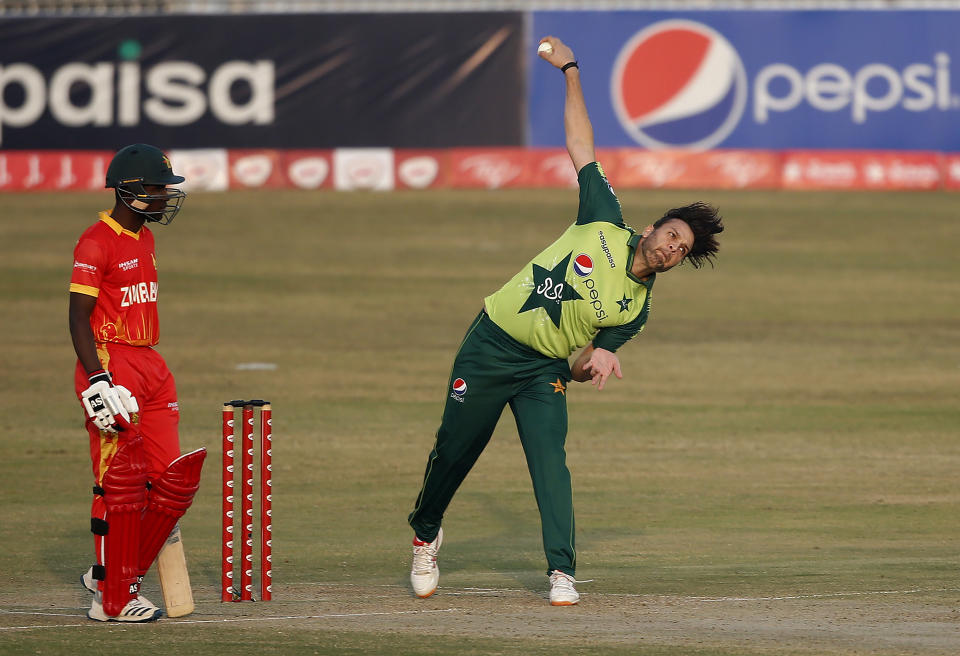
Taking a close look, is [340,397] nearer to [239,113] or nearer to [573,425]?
[573,425]

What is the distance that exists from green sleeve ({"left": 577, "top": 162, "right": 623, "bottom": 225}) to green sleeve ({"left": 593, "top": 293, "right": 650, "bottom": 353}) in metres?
0.41

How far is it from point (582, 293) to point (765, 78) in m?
25.2

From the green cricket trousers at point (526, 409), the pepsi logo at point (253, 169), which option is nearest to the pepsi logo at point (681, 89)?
the pepsi logo at point (253, 169)

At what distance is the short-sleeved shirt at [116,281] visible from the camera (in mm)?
6770

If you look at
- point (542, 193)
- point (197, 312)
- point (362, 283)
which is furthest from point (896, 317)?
point (542, 193)

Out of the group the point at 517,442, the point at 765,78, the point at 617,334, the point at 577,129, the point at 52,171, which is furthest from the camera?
the point at 765,78

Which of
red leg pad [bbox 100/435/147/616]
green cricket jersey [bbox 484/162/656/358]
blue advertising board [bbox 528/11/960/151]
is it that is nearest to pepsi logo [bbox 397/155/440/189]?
blue advertising board [bbox 528/11/960/151]

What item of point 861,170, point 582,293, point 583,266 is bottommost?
point 582,293

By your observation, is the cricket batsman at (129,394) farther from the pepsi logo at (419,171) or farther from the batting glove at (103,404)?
the pepsi logo at (419,171)

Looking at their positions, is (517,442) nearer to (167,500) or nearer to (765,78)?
(167,500)

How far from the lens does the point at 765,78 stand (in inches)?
1234

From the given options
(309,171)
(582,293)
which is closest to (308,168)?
(309,171)

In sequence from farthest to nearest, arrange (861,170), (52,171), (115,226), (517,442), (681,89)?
(681,89), (861,170), (52,171), (517,442), (115,226)

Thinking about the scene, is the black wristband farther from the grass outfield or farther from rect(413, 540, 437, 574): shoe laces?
rect(413, 540, 437, 574): shoe laces
